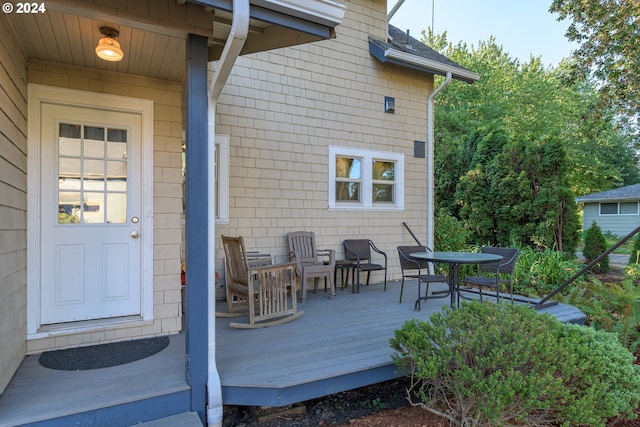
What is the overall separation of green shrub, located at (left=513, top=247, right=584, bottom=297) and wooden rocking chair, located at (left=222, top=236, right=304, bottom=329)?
4700 mm

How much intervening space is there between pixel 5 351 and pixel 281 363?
1796 mm

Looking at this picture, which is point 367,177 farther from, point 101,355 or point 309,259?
point 101,355

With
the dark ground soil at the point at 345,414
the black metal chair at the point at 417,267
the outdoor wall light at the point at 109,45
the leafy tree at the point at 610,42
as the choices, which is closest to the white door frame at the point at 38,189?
the outdoor wall light at the point at 109,45

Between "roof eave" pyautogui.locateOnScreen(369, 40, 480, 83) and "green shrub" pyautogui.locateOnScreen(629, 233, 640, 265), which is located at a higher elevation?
"roof eave" pyautogui.locateOnScreen(369, 40, 480, 83)

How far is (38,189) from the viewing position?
9.82ft

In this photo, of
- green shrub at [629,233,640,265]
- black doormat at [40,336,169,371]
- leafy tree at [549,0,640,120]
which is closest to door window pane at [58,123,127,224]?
black doormat at [40,336,169,371]

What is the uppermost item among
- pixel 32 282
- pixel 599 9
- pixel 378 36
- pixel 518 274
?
pixel 599 9

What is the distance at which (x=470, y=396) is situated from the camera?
7.57ft

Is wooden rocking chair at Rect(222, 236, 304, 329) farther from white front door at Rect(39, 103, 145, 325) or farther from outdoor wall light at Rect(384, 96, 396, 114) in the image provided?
outdoor wall light at Rect(384, 96, 396, 114)

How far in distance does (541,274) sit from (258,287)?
5912 mm

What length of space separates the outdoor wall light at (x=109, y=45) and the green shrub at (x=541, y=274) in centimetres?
679

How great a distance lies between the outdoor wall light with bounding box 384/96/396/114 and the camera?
6324mm

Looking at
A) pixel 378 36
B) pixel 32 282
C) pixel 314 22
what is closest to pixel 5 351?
pixel 32 282

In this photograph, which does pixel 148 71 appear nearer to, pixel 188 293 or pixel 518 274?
pixel 188 293
